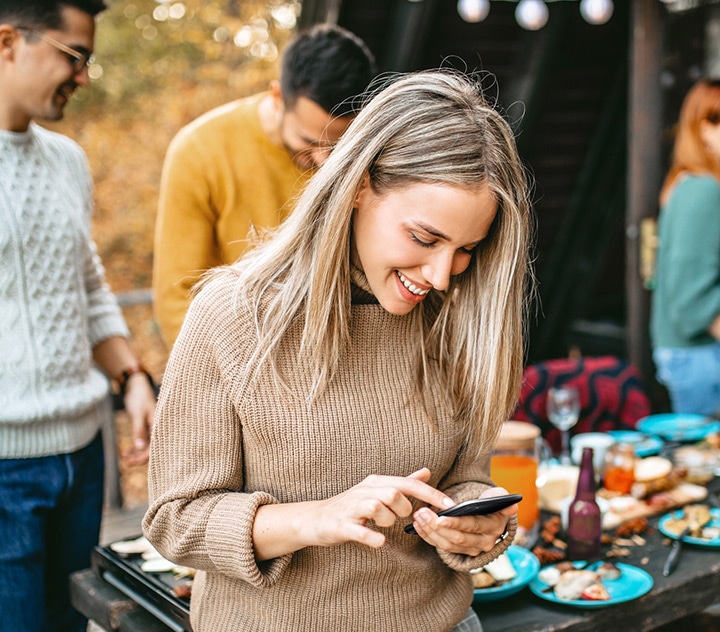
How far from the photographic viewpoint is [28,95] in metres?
1.91

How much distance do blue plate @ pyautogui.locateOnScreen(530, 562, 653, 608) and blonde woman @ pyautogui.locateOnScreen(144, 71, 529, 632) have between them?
12.0 inches

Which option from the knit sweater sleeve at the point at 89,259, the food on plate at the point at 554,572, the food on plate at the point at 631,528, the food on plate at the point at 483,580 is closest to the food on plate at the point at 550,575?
the food on plate at the point at 554,572

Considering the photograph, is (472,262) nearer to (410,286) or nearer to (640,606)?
(410,286)

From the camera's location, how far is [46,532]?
201 cm

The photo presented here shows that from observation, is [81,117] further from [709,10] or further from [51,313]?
[51,313]

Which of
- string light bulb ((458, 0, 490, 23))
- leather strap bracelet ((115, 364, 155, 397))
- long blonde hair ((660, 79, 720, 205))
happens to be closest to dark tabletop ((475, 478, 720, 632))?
leather strap bracelet ((115, 364, 155, 397))

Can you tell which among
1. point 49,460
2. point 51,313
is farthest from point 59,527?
point 51,313

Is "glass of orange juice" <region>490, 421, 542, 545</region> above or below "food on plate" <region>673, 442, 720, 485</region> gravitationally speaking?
above

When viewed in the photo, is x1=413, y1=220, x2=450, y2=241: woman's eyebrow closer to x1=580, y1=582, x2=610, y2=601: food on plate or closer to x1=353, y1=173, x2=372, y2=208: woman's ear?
x1=353, y1=173, x2=372, y2=208: woman's ear

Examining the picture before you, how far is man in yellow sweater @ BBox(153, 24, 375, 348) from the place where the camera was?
8.07ft

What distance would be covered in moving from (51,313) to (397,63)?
3.08 metres

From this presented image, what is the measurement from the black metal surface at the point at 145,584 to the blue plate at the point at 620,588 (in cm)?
72

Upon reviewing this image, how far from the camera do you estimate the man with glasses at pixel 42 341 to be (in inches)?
73.4

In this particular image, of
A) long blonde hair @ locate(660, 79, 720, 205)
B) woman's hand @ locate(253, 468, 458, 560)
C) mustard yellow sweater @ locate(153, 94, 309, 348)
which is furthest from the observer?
long blonde hair @ locate(660, 79, 720, 205)
